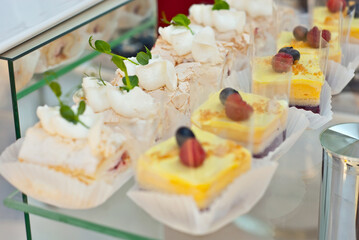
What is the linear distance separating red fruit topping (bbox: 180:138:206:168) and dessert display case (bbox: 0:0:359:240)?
0.31 feet

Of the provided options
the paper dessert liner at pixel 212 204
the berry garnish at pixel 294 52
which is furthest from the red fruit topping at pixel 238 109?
the berry garnish at pixel 294 52

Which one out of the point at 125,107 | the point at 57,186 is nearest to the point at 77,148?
the point at 57,186

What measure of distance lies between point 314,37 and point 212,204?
895 mm

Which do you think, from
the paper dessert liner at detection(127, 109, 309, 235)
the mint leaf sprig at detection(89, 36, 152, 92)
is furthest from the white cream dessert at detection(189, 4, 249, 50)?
the paper dessert liner at detection(127, 109, 309, 235)

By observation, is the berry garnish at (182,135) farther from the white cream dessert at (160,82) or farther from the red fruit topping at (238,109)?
the white cream dessert at (160,82)

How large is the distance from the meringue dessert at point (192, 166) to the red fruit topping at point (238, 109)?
0.37ft

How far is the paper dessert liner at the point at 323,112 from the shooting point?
5.51 ft

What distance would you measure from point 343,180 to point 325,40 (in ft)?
2.08

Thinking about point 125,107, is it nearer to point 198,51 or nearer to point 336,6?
point 198,51

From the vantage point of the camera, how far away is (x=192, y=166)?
120 centimetres

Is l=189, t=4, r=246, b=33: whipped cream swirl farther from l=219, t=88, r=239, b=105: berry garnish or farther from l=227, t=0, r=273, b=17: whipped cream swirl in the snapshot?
l=219, t=88, r=239, b=105: berry garnish

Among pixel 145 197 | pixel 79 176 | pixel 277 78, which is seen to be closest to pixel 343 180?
pixel 277 78

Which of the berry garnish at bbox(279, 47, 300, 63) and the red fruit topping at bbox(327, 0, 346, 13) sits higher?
the berry garnish at bbox(279, 47, 300, 63)

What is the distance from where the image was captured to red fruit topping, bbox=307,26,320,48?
74.7 inches
